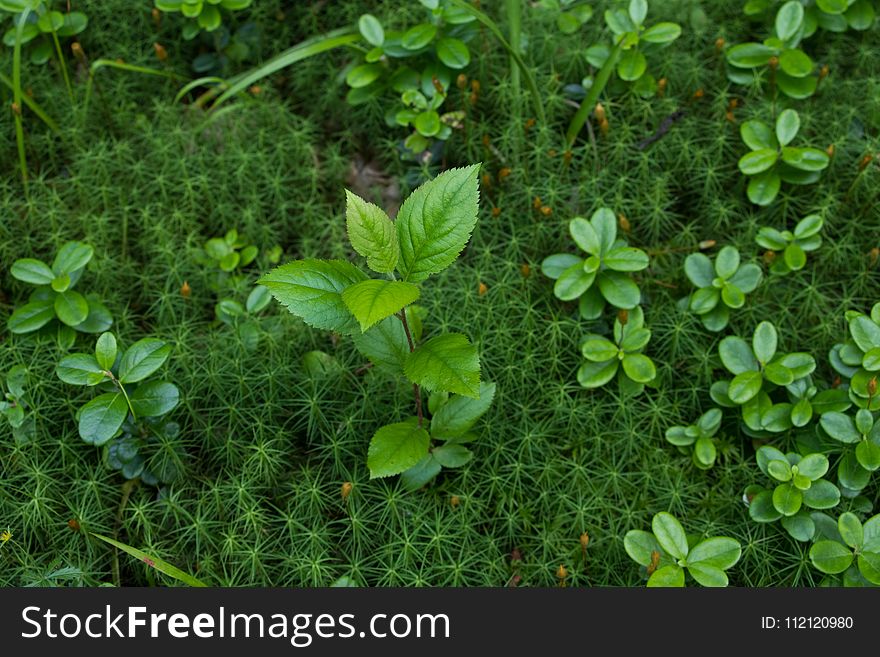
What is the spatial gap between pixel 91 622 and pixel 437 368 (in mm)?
1244

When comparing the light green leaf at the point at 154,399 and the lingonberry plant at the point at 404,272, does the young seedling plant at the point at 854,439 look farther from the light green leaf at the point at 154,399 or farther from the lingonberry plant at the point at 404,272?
the light green leaf at the point at 154,399

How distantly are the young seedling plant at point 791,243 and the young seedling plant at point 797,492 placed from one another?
2.52 ft

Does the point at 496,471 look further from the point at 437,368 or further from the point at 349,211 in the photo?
the point at 349,211

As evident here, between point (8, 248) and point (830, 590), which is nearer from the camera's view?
point (830, 590)

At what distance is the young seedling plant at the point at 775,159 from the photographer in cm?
327

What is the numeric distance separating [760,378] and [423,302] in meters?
1.20

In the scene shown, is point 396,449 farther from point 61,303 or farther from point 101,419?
point 61,303

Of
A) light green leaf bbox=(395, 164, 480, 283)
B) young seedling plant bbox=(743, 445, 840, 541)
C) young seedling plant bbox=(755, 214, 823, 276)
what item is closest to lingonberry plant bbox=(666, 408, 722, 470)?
young seedling plant bbox=(743, 445, 840, 541)

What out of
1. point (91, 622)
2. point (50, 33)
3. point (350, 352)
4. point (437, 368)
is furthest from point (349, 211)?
point (50, 33)

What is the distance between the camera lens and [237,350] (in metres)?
3.11

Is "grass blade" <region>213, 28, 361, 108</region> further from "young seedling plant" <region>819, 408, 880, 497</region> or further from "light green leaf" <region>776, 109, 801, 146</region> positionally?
"young seedling plant" <region>819, 408, 880, 497</region>

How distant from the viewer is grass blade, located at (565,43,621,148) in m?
3.41

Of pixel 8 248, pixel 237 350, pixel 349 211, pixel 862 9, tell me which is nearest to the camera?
pixel 349 211

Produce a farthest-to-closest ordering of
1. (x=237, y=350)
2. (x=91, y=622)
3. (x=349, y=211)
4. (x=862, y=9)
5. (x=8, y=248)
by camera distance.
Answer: (x=862, y=9) → (x=8, y=248) → (x=237, y=350) → (x=91, y=622) → (x=349, y=211)
